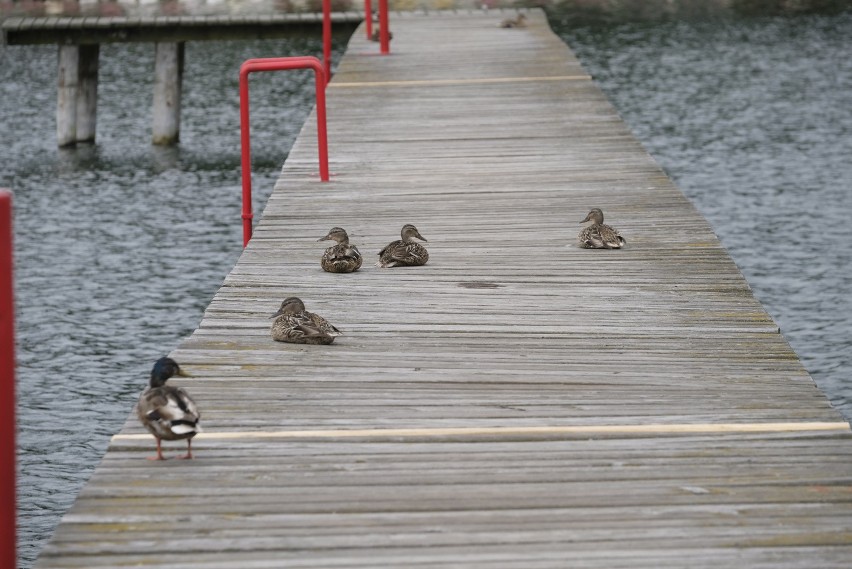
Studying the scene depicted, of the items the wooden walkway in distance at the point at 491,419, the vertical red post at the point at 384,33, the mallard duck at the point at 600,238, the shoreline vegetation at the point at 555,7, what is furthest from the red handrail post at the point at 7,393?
the shoreline vegetation at the point at 555,7

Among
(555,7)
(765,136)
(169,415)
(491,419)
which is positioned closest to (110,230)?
(765,136)

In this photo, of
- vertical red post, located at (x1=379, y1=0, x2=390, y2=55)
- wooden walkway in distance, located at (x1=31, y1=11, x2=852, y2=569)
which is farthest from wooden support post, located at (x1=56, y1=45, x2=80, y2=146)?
→ wooden walkway in distance, located at (x1=31, y1=11, x2=852, y2=569)

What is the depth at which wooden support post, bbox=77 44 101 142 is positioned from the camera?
2636 centimetres

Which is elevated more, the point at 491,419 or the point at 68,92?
the point at 491,419

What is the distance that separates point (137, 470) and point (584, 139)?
1043 centimetres

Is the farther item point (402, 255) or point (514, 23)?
point (514, 23)

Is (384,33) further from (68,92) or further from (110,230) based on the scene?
(68,92)

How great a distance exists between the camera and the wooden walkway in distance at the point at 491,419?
595 cm

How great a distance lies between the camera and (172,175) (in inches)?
938

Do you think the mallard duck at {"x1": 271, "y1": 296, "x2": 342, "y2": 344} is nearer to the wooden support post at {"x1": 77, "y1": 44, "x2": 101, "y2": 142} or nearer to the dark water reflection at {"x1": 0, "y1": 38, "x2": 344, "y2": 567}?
the dark water reflection at {"x1": 0, "y1": 38, "x2": 344, "y2": 567}

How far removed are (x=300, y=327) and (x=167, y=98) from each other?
60.6 feet

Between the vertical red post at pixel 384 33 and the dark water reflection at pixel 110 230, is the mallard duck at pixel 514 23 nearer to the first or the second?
the vertical red post at pixel 384 33

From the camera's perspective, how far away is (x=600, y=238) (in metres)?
11.0

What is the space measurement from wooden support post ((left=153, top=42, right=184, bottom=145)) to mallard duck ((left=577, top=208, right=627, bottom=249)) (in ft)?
53.0
